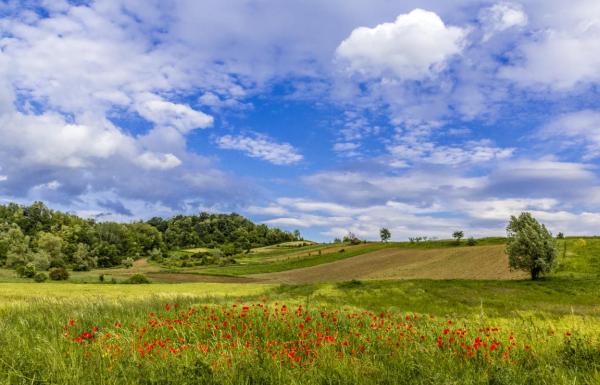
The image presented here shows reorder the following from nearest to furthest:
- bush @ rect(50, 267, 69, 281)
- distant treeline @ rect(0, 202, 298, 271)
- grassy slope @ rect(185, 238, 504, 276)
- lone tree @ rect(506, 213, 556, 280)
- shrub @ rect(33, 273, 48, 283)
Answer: lone tree @ rect(506, 213, 556, 280) < shrub @ rect(33, 273, 48, 283) < bush @ rect(50, 267, 69, 281) < grassy slope @ rect(185, 238, 504, 276) < distant treeline @ rect(0, 202, 298, 271)

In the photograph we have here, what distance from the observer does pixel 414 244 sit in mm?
102750

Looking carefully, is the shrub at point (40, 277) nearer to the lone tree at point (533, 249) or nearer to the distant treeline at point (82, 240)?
the distant treeline at point (82, 240)

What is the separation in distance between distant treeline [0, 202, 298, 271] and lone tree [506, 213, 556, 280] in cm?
9250

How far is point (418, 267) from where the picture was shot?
72000mm

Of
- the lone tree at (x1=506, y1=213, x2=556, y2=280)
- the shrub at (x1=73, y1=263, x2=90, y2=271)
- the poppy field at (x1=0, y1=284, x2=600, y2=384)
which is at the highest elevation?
the lone tree at (x1=506, y1=213, x2=556, y2=280)

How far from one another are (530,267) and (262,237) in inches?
6044

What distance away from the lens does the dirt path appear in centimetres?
6187

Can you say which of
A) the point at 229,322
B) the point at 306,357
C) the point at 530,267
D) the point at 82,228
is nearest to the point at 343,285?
the point at 530,267

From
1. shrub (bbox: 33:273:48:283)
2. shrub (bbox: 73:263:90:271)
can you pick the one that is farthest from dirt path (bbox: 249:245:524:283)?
shrub (bbox: 73:263:90:271)

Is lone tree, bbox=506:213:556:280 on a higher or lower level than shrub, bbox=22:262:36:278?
higher

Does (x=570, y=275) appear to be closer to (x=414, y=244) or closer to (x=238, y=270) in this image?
(x=414, y=244)

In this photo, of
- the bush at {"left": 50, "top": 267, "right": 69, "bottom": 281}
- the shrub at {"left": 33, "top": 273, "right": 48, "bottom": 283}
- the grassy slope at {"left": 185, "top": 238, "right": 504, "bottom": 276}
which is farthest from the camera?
the grassy slope at {"left": 185, "top": 238, "right": 504, "bottom": 276}

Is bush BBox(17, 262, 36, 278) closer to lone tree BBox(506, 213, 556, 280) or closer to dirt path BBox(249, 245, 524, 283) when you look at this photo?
dirt path BBox(249, 245, 524, 283)

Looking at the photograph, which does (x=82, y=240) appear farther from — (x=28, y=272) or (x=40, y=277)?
(x=40, y=277)
